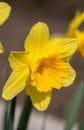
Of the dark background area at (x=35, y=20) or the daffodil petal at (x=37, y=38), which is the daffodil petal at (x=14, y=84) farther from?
the dark background area at (x=35, y=20)

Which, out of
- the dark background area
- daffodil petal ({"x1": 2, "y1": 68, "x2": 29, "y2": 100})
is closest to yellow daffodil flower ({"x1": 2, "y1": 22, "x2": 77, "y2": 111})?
daffodil petal ({"x1": 2, "y1": 68, "x2": 29, "y2": 100})

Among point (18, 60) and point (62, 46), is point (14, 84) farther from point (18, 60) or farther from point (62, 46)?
point (62, 46)

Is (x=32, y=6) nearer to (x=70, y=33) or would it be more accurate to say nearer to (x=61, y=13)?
(x=61, y=13)

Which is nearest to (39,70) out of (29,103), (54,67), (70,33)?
(54,67)

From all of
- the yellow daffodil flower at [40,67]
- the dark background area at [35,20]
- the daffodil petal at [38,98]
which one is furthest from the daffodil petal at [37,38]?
the dark background area at [35,20]

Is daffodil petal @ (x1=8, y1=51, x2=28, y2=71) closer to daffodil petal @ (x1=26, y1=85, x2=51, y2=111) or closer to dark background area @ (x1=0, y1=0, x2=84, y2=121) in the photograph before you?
daffodil petal @ (x1=26, y1=85, x2=51, y2=111)
